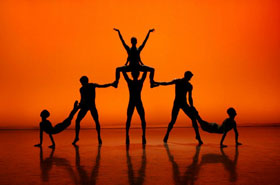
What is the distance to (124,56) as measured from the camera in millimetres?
11789

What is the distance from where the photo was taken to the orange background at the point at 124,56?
1172 cm

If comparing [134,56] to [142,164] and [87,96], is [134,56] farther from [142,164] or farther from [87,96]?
[142,164]

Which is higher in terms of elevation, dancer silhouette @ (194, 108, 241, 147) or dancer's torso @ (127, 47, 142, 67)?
dancer's torso @ (127, 47, 142, 67)

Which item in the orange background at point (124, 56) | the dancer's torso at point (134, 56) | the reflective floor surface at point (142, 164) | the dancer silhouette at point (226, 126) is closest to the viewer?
the reflective floor surface at point (142, 164)

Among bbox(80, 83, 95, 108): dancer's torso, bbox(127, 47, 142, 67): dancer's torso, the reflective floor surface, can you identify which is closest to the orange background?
bbox(80, 83, 95, 108): dancer's torso

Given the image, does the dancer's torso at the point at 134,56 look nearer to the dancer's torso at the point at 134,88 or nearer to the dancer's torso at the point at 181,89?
the dancer's torso at the point at 134,88

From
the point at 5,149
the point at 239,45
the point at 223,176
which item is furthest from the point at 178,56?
the point at 223,176

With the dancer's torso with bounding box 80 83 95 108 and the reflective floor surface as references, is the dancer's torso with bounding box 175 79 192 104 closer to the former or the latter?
A: the reflective floor surface

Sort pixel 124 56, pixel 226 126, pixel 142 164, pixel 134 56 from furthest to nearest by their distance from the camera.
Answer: pixel 124 56 → pixel 134 56 → pixel 226 126 → pixel 142 164

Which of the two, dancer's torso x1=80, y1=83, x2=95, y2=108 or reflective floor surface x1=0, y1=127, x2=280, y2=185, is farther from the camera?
dancer's torso x1=80, y1=83, x2=95, y2=108

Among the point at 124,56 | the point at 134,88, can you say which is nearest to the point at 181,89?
the point at 134,88

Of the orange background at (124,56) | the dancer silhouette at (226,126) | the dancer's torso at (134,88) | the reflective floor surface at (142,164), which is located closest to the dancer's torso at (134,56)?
the dancer's torso at (134,88)

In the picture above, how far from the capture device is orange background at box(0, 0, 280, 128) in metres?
11.7

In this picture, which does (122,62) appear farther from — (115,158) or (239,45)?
(115,158)
